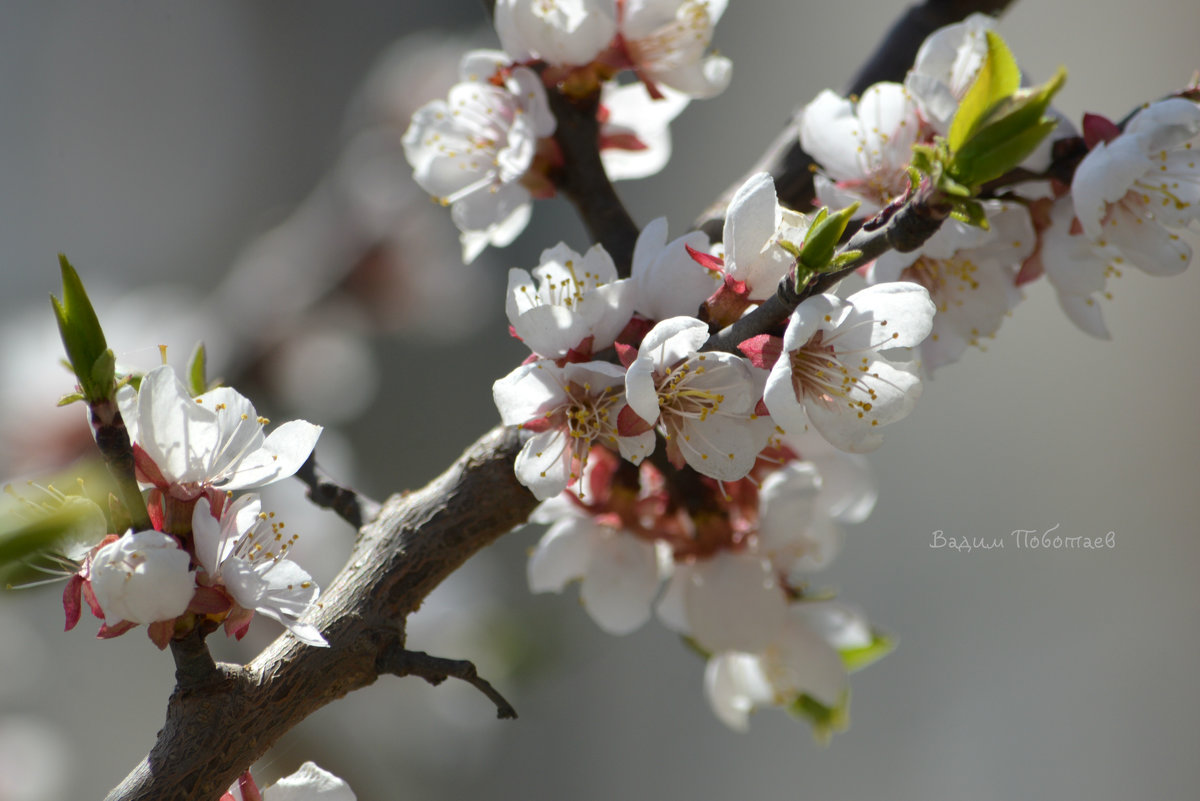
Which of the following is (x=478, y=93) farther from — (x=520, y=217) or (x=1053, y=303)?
(x=1053, y=303)

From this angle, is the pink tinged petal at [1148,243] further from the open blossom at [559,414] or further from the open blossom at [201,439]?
the open blossom at [201,439]

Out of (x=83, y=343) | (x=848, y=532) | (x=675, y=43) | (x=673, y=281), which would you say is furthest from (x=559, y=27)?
(x=848, y=532)

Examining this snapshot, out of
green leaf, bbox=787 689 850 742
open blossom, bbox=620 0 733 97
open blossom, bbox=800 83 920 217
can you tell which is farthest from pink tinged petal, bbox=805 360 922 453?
green leaf, bbox=787 689 850 742

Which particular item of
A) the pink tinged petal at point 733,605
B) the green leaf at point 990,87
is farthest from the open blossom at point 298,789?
the green leaf at point 990,87

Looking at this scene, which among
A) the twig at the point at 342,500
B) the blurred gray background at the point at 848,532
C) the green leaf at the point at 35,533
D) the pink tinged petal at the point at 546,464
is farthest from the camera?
the blurred gray background at the point at 848,532

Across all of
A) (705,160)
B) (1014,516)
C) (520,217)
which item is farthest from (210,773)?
(705,160)

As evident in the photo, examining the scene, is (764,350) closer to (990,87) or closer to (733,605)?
(990,87)
